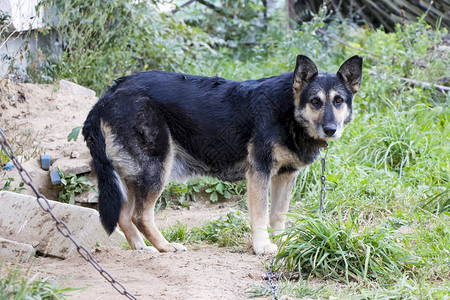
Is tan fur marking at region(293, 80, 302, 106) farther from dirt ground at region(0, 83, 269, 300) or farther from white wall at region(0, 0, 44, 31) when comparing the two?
white wall at region(0, 0, 44, 31)

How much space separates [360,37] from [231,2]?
9.98 feet

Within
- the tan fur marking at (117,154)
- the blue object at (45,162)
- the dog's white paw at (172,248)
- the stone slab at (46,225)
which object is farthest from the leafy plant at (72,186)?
the dog's white paw at (172,248)

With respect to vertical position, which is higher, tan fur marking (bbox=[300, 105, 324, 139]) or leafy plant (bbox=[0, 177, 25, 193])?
tan fur marking (bbox=[300, 105, 324, 139])

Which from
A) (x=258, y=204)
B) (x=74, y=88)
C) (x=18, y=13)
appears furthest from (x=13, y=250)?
(x=18, y=13)

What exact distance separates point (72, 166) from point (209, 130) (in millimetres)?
2042

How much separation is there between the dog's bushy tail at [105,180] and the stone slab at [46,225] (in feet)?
1.22

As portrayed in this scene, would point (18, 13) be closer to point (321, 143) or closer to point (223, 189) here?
point (223, 189)

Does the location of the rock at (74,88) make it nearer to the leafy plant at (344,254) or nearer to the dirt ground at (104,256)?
the dirt ground at (104,256)

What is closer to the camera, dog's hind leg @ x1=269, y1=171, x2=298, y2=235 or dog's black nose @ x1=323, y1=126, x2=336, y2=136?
dog's black nose @ x1=323, y1=126, x2=336, y2=136

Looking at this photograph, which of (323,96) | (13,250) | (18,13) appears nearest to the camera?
(13,250)

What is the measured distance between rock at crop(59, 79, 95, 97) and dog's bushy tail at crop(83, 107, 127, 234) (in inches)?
108

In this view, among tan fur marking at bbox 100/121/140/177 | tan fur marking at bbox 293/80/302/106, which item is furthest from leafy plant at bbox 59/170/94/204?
tan fur marking at bbox 293/80/302/106

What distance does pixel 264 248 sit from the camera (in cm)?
467

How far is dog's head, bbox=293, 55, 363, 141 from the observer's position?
4.54 meters
